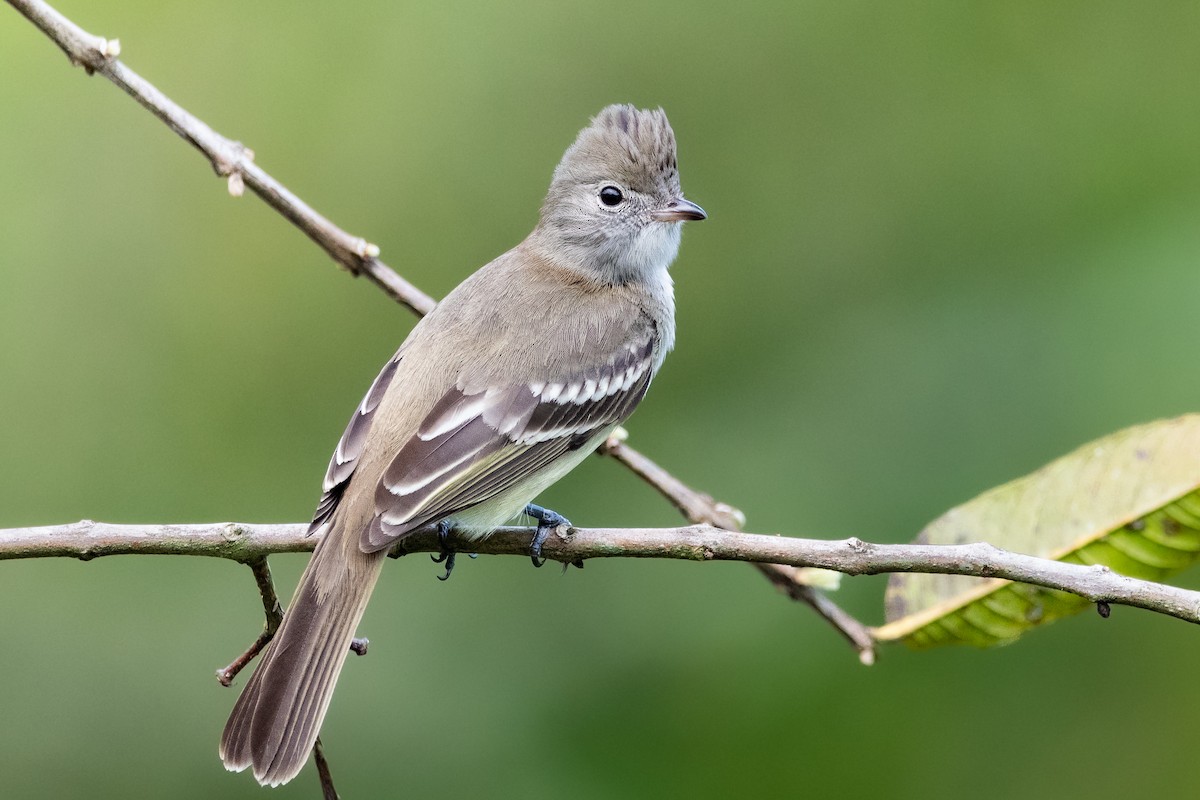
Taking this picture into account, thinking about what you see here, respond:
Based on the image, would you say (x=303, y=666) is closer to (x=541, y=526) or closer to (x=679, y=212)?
(x=541, y=526)

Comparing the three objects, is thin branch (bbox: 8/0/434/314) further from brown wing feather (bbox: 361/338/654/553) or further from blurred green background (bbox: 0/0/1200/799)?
blurred green background (bbox: 0/0/1200/799)

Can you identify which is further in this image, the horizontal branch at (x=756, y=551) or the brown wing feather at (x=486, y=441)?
the brown wing feather at (x=486, y=441)

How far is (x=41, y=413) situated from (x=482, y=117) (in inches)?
87.3

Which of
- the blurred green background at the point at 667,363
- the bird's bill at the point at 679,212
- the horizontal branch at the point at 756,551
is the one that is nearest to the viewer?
the horizontal branch at the point at 756,551

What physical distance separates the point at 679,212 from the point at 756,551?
1968mm

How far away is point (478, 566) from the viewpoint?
4824mm

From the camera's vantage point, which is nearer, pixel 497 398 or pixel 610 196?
pixel 497 398

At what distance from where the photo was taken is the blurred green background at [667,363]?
14.1ft

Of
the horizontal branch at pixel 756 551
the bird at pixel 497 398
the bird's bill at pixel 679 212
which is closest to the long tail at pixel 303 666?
the bird at pixel 497 398

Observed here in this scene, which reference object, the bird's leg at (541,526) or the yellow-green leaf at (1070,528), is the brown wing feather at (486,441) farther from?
the yellow-green leaf at (1070,528)

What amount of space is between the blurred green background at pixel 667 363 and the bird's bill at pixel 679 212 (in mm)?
710

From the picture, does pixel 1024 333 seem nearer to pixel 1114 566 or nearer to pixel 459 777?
pixel 1114 566

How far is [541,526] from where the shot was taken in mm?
3572

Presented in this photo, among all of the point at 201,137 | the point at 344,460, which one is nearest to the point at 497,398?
the point at 344,460
